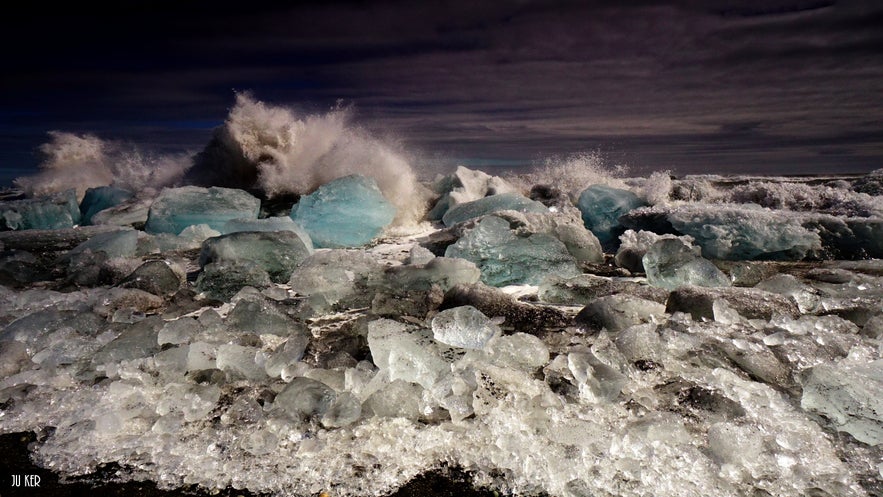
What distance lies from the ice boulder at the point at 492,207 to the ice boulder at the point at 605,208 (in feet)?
1.26

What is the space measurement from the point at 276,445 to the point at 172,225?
10.8 ft

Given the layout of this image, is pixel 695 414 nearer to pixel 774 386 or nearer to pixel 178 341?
pixel 774 386

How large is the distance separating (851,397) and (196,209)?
397 centimetres

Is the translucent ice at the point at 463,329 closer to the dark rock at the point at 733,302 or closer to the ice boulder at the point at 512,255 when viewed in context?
the dark rock at the point at 733,302

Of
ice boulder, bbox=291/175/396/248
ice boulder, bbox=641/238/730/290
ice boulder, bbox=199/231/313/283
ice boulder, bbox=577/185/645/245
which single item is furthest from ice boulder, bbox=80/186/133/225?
ice boulder, bbox=641/238/730/290

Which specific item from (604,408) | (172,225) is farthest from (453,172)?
(604,408)

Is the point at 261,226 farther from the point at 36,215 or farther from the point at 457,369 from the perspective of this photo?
the point at 36,215

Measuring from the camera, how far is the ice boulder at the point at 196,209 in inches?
154

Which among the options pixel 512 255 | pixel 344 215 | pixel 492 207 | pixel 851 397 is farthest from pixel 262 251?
pixel 851 397

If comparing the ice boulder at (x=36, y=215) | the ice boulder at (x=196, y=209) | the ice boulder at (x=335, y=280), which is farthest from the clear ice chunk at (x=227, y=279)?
the ice boulder at (x=36, y=215)

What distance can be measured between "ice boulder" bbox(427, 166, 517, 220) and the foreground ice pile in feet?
6.60

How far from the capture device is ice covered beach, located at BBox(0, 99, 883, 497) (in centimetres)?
107

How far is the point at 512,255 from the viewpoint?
8.63 feet

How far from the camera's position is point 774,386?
1404 millimetres
